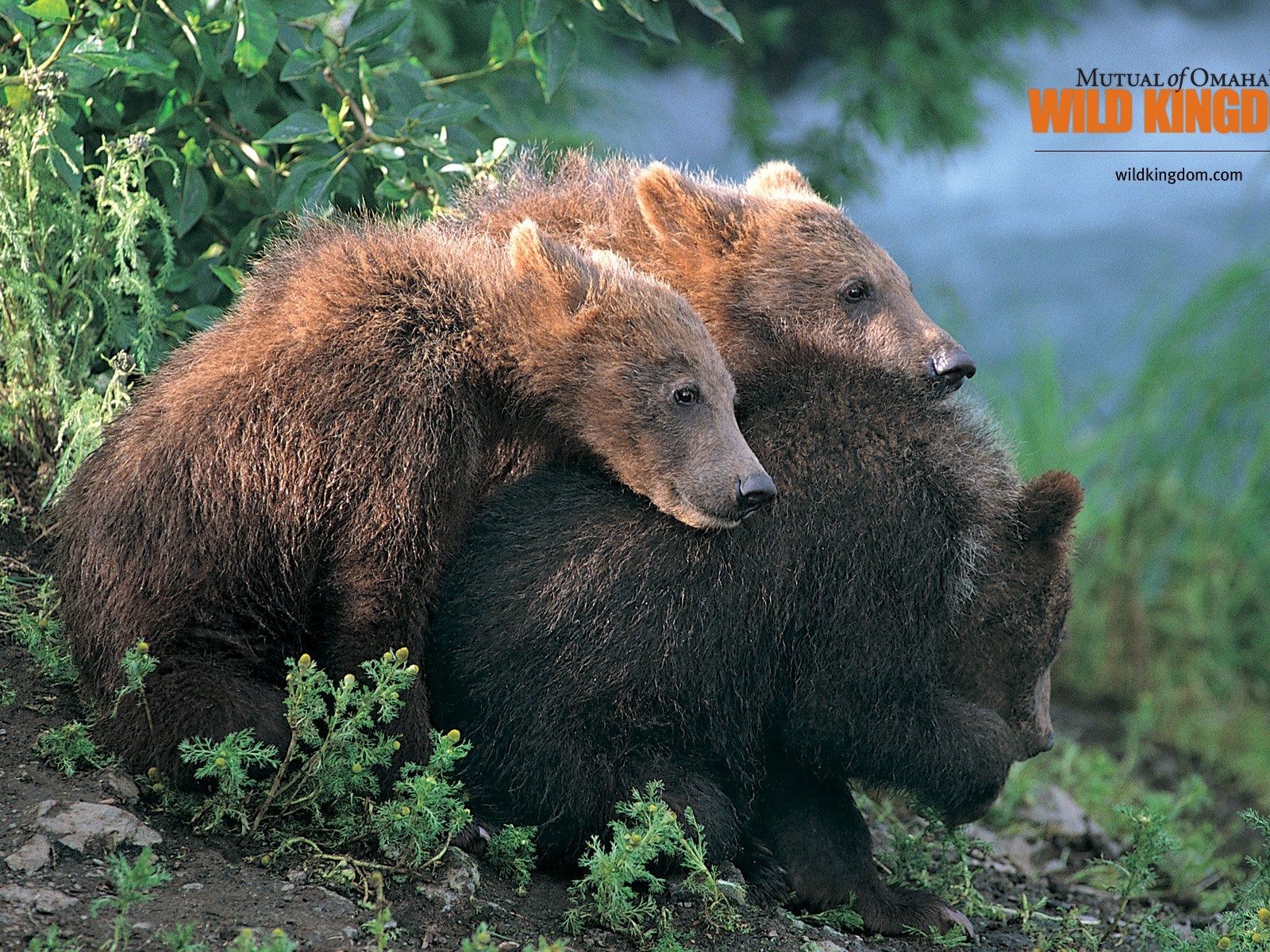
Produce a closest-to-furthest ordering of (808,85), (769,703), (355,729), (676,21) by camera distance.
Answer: (355,729) → (769,703) → (676,21) → (808,85)

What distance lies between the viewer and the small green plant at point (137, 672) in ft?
11.3

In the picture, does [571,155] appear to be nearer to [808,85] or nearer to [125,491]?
[125,491]

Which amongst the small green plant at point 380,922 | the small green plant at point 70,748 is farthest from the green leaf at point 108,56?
the small green plant at point 380,922

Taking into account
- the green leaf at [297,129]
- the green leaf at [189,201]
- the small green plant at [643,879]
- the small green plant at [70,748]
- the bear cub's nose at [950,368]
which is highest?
the green leaf at [297,129]

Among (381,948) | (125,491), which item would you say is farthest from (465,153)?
(381,948)

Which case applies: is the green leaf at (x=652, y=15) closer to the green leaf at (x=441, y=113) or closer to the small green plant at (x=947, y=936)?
the green leaf at (x=441, y=113)

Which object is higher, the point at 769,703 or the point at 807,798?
the point at 769,703

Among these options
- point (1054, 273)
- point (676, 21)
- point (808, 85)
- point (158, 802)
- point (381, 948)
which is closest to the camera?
point (381, 948)

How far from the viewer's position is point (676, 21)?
10.4m

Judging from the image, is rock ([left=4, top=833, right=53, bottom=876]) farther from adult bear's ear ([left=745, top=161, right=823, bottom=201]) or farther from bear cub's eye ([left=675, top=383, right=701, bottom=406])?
adult bear's ear ([left=745, top=161, right=823, bottom=201])

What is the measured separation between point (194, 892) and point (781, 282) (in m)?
2.68

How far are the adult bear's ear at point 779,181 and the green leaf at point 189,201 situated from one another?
199 centimetres

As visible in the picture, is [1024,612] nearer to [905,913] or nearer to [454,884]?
[905,913]

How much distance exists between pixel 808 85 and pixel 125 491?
8880 mm
